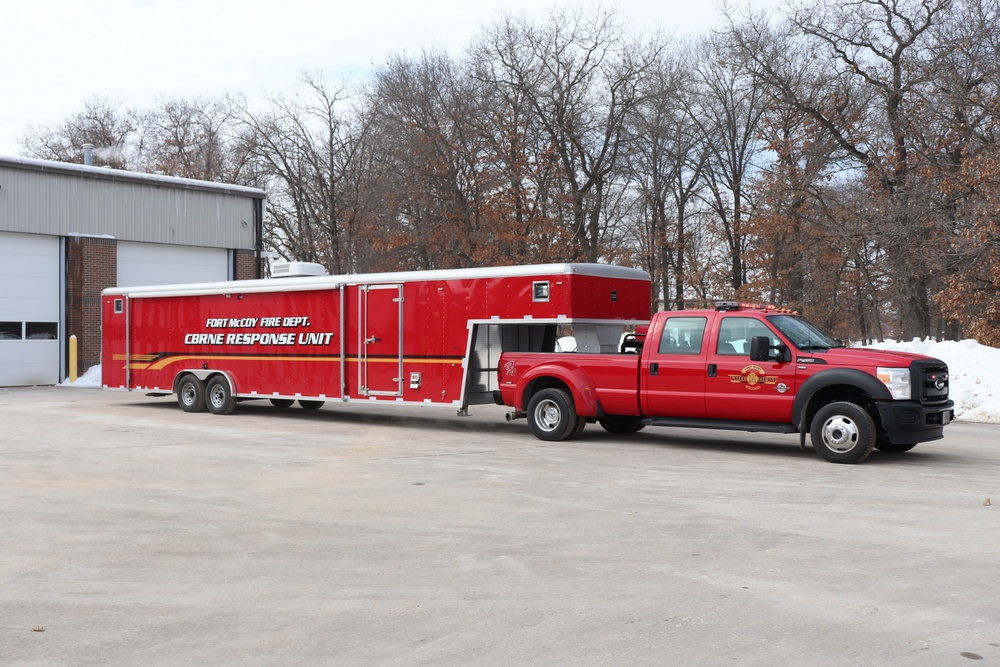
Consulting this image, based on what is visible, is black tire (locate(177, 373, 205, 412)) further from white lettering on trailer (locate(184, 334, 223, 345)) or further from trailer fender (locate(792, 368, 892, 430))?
trailer fender (locate(792, 368, 892, 430))

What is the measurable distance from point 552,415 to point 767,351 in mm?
3555

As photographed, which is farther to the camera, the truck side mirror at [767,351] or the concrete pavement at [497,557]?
the truck side mirror at [767,351]

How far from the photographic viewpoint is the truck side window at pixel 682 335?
13766 mm

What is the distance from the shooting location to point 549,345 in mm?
16828

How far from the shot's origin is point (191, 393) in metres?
20.8

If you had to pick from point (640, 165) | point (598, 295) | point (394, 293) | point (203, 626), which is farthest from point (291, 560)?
point (640, 165)

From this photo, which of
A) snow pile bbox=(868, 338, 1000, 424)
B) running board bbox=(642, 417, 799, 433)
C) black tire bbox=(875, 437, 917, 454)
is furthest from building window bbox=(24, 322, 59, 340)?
black tire bbox=(875, 437, 917, 454)

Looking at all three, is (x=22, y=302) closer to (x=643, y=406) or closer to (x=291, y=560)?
(x=643, y=406)

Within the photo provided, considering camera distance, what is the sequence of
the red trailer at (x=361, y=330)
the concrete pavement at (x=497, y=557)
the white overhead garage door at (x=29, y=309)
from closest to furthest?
1. the concrete pavement at (x=497, y=557)
2. the red trailer at (x=361, y=330)
3. the white overhead garage door at (x=29, y=309)

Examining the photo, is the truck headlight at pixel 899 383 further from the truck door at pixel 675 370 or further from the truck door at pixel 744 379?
the truck door at pixel 675 370

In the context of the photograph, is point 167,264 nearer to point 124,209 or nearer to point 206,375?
point 124,209

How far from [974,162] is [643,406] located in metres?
18.1

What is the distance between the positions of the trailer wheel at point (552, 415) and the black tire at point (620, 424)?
948 mm

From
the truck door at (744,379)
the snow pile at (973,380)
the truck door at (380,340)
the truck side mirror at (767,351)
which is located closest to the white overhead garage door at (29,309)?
the truck door at (380,340)
